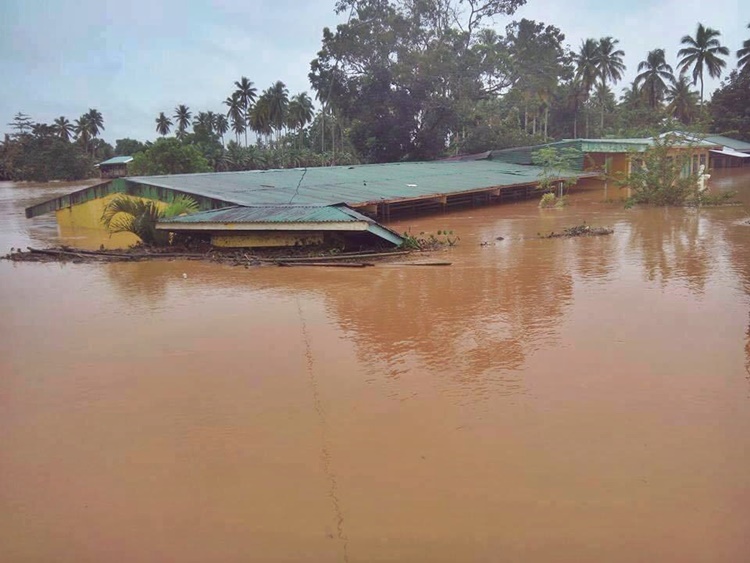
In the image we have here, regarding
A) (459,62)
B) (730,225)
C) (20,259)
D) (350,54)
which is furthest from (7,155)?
(730,225)

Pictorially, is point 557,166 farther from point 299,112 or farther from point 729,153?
point 299,112

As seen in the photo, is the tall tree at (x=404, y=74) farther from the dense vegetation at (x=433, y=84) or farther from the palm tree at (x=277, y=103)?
the palm tree at (x=277, y=103)

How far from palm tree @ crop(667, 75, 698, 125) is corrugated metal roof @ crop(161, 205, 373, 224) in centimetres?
4076

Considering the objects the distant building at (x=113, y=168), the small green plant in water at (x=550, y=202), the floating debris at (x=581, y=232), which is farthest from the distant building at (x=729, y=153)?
the distant building at (x=113, y=168)

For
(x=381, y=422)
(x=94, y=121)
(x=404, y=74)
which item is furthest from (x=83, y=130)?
(x=381, y=422)

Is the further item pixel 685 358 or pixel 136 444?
pixel 685 358

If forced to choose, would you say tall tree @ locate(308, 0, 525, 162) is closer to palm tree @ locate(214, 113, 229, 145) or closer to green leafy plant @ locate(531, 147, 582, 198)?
green leafy plant @ locate(531, 147, 582, 198)

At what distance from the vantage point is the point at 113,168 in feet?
179

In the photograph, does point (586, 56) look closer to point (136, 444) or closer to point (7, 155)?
point (7, 155)

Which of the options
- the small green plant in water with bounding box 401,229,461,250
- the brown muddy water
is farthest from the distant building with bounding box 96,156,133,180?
the brown muddy water

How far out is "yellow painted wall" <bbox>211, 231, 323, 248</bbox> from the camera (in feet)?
42.2

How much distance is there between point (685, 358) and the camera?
6227 millimetres

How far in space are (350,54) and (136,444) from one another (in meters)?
31.5

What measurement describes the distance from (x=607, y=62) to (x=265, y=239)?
137ft
